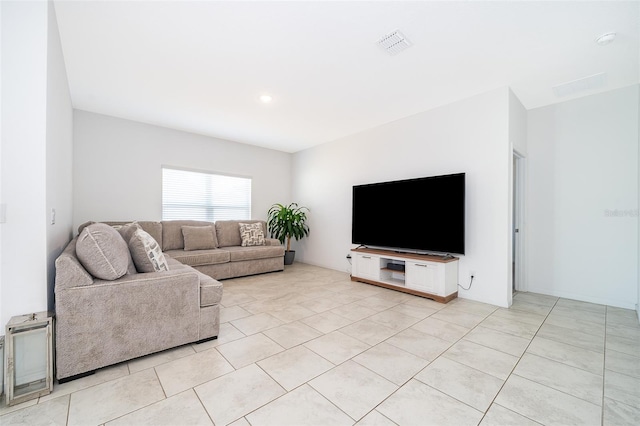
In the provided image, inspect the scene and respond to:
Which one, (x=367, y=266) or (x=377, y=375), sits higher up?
(x=367, y=266)

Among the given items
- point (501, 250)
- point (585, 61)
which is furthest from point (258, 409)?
point (585, 61)

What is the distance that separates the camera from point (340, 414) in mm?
1468

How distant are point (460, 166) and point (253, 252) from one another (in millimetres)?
3542

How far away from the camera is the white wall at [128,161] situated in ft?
13.4

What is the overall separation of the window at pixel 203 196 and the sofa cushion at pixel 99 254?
3168 millimetres

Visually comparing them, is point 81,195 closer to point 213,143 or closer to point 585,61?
point 213,143

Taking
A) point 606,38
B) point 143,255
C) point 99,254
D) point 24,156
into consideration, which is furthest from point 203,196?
Result: point 606,38

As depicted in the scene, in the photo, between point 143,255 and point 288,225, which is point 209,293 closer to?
point 143,255

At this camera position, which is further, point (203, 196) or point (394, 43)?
point (203, 196)

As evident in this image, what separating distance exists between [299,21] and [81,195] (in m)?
4.17

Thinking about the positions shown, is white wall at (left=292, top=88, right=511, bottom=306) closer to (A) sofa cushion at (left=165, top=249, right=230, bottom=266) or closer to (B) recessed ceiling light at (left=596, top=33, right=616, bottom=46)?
(B) recessed ceiling light at (left=596, top=33, right=616, bottom=46)

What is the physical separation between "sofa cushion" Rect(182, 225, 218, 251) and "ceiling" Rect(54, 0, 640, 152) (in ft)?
6.37

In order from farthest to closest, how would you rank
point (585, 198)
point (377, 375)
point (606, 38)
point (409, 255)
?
point (409, 255) < point (585, 198) < point (606, 38) < point (377, 375)

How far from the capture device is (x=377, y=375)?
72.2 inches
